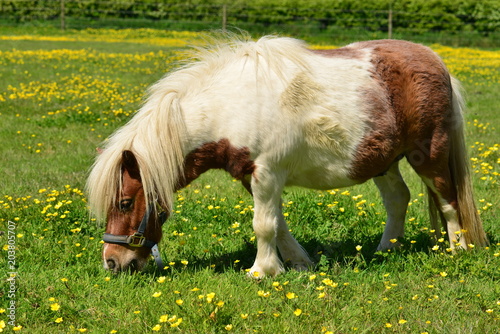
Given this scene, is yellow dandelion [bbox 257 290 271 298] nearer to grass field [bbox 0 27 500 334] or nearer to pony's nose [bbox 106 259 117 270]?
grass field [bbox 0 27 500 334]

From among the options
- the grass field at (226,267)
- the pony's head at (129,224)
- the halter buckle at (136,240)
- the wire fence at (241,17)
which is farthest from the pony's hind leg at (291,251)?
the wire fence at (241,17)

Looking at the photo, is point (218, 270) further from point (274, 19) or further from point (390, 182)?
point (274, 19)

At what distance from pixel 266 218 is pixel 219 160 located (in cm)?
54

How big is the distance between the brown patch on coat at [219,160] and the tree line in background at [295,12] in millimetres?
22455

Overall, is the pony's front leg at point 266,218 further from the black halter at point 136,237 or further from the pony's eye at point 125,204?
the pony's eye at point 125,204

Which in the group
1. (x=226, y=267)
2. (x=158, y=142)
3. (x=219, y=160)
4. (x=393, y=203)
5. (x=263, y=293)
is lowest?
(x=226, y=267)

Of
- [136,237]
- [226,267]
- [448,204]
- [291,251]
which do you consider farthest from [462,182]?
[136,237]

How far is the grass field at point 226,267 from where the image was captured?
12.0ft

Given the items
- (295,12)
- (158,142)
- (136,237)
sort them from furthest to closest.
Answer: (295,12) → (136,237) → (158,142)

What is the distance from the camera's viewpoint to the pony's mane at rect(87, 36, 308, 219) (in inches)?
162

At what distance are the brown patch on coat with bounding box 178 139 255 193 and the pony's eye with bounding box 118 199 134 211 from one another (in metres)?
0.38

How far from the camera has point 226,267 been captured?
475cm

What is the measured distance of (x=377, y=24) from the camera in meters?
28.1

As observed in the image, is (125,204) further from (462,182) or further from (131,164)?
(462,182)
